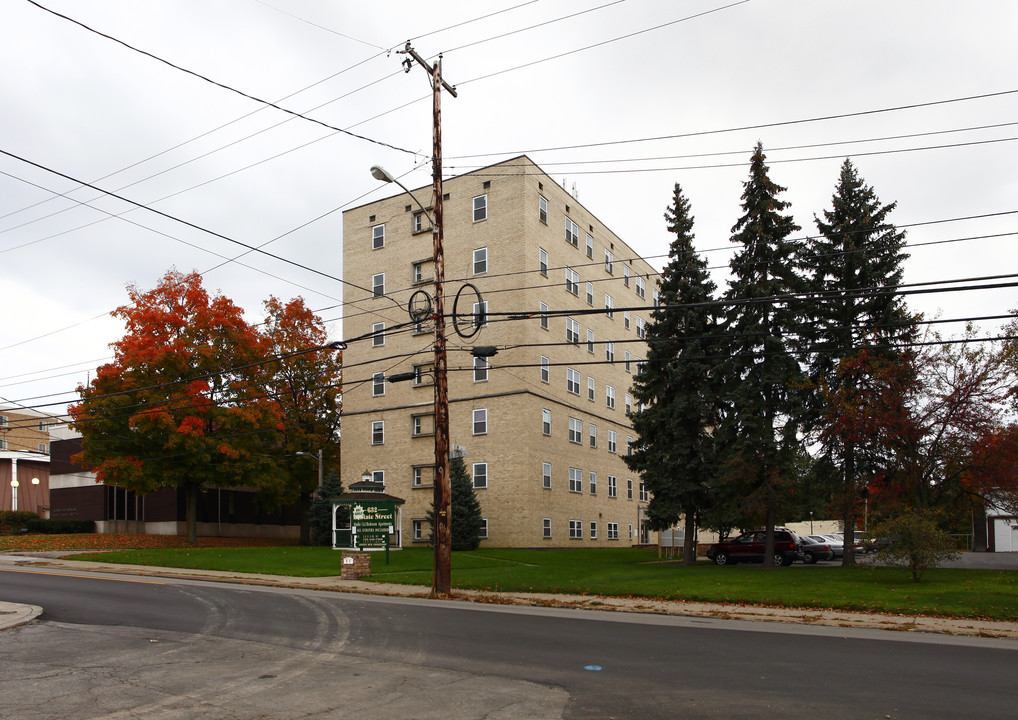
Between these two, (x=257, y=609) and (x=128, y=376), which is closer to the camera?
(x=257, y=609)

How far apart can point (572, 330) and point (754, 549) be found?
1928cm

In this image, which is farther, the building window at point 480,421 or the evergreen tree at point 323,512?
the evergreen tree at point 323,512

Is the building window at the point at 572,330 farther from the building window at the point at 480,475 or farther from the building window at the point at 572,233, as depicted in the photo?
the building window at the point at 480,475

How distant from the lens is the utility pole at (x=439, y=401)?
844 inches

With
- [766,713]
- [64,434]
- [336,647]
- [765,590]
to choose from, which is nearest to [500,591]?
[765,590]

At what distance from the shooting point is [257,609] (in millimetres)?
16672

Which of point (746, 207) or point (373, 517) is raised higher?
point (746, 207)

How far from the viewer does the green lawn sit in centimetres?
1864

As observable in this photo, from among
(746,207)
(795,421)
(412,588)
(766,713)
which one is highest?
(746,207)

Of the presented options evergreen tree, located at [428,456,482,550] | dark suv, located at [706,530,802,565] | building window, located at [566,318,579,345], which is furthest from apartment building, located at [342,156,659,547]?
dark suv, located at [706,530,802,565]

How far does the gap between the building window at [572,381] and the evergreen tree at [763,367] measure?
1743 centimetres

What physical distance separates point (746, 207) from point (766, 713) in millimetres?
26868

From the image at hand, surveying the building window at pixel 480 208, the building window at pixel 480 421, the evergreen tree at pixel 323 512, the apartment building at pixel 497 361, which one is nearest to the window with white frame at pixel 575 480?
the apartment building at pixel 497 361

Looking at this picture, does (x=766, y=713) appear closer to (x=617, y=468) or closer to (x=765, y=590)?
(x=765, y=590)
